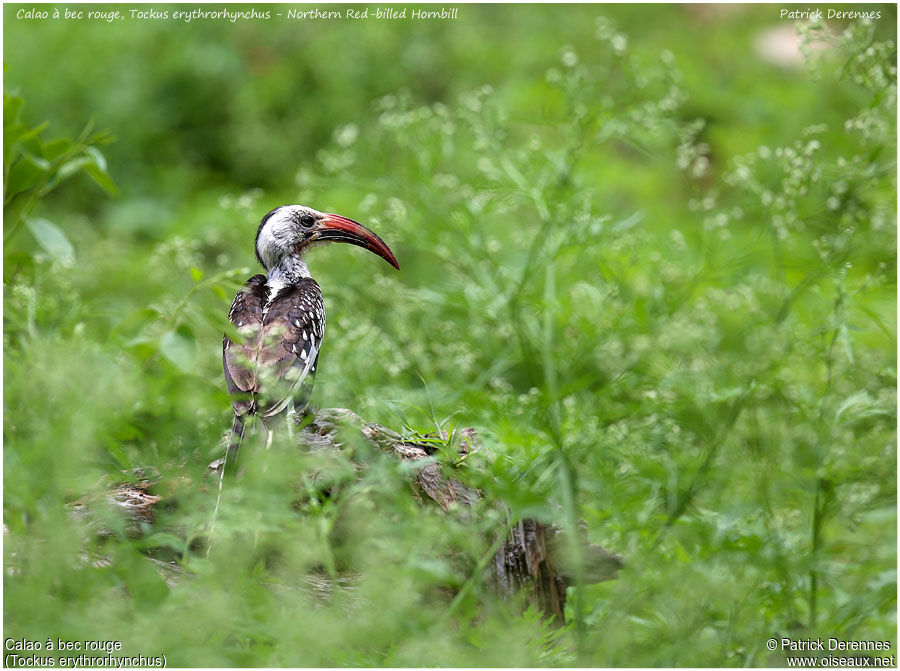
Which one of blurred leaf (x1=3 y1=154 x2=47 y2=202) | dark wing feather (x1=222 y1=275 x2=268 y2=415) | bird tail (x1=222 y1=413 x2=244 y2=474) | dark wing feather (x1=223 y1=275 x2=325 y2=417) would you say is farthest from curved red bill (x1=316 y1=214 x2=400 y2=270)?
blurred leaf (x1=3 y1=154 x2=47 y2=202)

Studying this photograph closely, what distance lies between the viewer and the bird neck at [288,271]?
16.4 feet

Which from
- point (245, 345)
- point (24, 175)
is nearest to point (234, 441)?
point (245, 345)

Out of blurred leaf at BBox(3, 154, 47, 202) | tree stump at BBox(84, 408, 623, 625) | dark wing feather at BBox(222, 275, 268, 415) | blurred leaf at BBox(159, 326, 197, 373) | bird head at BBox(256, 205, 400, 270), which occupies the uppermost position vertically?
bird head at BBox(256, 205, 400, 270)

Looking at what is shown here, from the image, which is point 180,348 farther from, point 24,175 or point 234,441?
point 24,175

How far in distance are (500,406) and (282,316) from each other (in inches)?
53.6

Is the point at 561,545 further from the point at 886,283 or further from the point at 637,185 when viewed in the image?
the point at 637,185

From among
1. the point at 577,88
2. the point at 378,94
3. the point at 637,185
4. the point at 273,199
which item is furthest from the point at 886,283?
the point at 378,94

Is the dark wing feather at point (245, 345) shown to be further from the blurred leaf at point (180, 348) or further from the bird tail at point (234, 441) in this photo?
the blurred leaf at point (180, 348)

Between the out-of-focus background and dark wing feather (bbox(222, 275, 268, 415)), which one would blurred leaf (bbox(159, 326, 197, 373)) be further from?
dark wing feather (bbox(222, 275, 268, 415))

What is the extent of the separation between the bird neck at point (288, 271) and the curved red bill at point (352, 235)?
0.60 ft

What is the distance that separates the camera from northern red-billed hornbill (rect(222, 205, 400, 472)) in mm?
3637

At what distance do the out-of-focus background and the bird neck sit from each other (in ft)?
1.03

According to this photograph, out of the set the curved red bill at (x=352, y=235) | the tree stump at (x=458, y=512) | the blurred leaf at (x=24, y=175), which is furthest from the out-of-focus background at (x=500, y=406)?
the curved red bill at (x=352, y=235)

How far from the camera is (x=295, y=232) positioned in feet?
16.5
